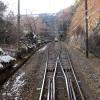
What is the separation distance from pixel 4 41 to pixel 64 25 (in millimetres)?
65664

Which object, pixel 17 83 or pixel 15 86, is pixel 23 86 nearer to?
pixel 15 86

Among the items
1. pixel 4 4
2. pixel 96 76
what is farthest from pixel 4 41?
pixel 96 76

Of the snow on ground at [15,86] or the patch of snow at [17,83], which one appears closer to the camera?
the snow on ground at [15,86]

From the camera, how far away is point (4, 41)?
45844 millimetres

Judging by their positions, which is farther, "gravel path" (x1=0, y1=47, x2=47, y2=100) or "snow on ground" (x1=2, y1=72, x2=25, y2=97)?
"snow on ground" (x1=2, y1=72, x2=25, y2=97)

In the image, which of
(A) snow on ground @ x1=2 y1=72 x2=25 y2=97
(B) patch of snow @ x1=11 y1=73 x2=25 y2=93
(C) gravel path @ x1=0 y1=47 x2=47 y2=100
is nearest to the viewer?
(C) gravel path @ x1=0 y1=47 x2=47 y2=100

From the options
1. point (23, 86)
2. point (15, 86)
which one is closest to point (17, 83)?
point (15, 86)

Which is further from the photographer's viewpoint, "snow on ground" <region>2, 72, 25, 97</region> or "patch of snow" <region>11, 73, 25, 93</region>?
"patch of snow" <region>11, 73, 25, 93</region>

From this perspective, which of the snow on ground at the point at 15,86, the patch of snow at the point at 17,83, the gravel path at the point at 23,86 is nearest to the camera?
the gravel path at the point at 23,86

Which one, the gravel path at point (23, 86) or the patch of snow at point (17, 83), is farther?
the patch of snow at point (17, 83)

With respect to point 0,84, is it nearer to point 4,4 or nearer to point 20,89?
point 20,89

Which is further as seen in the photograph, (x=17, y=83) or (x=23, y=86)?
(x=17, y=83)

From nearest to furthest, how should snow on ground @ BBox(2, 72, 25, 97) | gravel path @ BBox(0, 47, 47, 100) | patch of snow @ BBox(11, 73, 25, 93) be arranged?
gravel path @ BBox(0, 47, 47, 100) < snow on ground @ BBox(2, 72, 25, 97) < patch of snow @ BBox(11, 73, 25, 93)

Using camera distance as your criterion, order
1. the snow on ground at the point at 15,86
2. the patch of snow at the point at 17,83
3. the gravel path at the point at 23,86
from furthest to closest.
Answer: the patch of snow at the point at 17,83, the snow on ground at the point at 15,86, the gravel path at the point at 23,86
